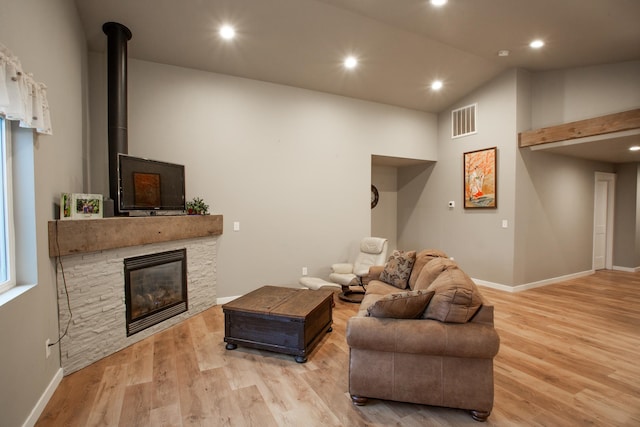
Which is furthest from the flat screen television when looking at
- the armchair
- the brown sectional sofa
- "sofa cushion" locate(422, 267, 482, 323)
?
"sofa cushion" locate(422, 267, 482, 323)

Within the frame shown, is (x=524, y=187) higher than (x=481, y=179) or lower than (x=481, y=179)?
lower

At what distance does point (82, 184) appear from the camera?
3469 millimetres

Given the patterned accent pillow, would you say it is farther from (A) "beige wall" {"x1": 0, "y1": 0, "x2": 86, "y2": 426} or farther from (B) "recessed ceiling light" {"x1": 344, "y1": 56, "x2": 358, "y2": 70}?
(A) "beige wall" {"x1": 0, "y1": 0, "x2": 86, "y2": 426}

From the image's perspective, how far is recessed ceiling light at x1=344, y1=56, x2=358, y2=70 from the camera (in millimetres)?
4426

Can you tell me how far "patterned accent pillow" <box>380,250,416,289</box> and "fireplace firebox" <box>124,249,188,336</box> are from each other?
2456 mm

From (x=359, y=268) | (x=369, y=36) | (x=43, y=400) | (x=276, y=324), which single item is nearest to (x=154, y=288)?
(x=43, y=400)

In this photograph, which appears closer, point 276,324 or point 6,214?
point 6,214

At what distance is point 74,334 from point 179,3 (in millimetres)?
3263

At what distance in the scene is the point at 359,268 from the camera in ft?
16.2

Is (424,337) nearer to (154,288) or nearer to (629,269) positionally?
(154,288)

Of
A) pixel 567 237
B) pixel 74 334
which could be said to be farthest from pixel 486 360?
pixel 567 237

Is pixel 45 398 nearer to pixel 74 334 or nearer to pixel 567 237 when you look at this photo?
pixel 74 334

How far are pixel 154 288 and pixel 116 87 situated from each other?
2.18m

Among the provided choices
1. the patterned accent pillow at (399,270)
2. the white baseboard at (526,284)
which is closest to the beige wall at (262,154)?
the patterned accent pillow at (399,270)
